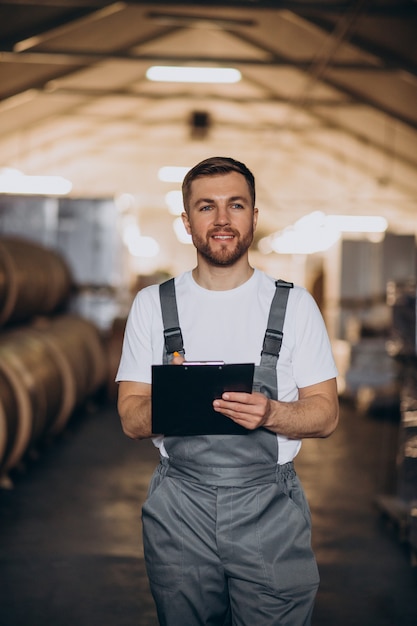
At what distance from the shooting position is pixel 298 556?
7.48ft

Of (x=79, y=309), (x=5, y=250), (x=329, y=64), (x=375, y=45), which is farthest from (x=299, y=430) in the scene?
(x=329, y=64)

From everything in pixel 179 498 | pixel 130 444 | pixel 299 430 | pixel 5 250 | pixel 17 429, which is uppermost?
pixel 5 250

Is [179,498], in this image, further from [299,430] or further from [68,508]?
[68,508]

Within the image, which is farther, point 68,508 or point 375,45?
point 375,45

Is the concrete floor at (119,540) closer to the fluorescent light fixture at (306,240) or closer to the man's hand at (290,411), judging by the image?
the man's hand at (290,411)

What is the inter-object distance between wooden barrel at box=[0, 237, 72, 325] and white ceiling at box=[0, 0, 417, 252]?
3385 millimetres

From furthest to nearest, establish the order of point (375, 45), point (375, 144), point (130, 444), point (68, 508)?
point (375, 144)
point (375, 45)
point (130, 444)
point (68, 508)

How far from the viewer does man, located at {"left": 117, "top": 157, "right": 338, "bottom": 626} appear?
2.24 metres

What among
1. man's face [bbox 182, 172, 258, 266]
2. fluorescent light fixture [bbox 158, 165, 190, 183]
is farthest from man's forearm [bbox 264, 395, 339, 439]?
fluorescent light fixture [bbox 158, 165, 190, 183]

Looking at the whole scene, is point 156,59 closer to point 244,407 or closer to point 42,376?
point 42,376

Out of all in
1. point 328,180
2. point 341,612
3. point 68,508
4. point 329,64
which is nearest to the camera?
point 341,612

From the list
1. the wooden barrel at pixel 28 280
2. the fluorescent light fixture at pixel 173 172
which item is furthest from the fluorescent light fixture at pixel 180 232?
the wooden barrel at pixel 28 280

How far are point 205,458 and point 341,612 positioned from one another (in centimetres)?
209

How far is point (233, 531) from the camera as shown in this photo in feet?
7.32
